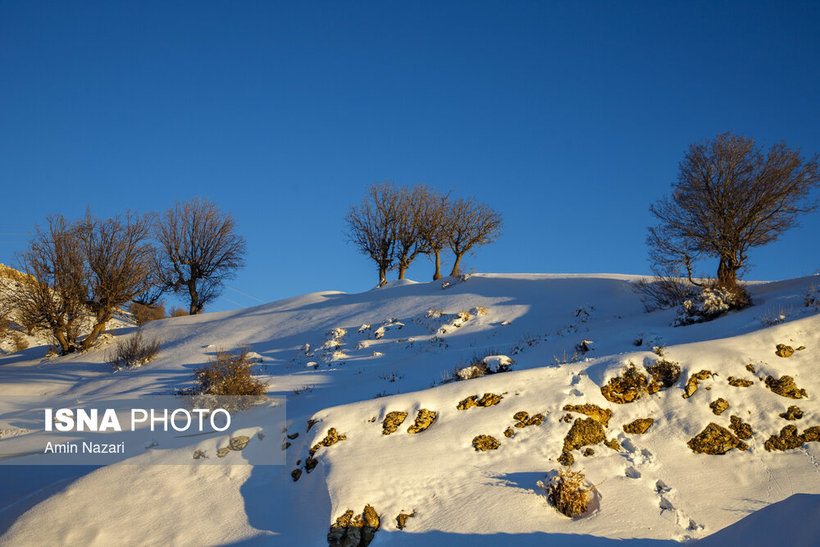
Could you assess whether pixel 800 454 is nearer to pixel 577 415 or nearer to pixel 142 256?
pixel 577 415

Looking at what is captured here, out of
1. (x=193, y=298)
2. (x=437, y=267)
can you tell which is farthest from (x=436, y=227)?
→ (x=193, y=298)

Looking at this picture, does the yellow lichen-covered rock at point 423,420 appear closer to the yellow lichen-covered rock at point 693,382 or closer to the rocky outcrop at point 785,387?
the yellow lichen-covered rock at point 693,382

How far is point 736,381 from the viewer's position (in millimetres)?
6965

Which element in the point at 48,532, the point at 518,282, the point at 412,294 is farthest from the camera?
the point at 412,294

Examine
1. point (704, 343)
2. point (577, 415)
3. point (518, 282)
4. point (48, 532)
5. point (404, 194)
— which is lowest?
point (48, 532)

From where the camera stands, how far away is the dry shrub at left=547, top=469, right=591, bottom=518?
520cm

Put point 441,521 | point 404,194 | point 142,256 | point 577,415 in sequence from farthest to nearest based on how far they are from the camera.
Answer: point 404,194, point 142,256, point 577,415, point 441,521

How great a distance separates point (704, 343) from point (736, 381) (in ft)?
2.58

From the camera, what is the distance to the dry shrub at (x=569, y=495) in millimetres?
5203

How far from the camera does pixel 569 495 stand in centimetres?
525

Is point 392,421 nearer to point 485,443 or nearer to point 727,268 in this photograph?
point 485,443

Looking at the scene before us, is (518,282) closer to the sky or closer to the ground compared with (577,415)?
closer to the sky

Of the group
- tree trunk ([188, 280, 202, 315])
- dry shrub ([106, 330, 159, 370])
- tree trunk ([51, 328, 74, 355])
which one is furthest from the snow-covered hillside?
tree trunk ([188, 280, 202, 315])

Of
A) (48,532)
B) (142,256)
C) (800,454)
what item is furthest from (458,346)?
(142,256)
